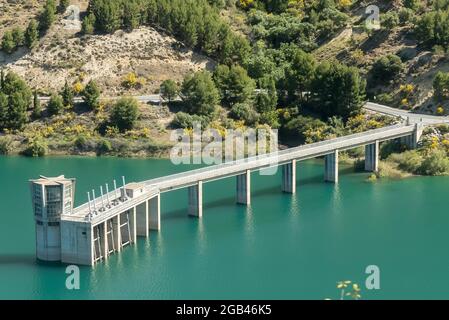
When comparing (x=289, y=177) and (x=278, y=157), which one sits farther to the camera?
(x=289, y=177)

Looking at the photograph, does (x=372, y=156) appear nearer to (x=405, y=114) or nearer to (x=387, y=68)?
(x=405, y=114)

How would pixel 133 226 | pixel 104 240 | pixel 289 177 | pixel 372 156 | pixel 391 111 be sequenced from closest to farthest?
pixel 104 240, pixel 133 226, pixel 289 177, pixel 372 156, pixel 391 111

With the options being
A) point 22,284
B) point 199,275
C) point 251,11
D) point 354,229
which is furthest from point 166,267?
point 251,11

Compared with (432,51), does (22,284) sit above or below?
below

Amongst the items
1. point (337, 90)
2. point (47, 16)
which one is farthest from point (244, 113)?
point (47, 16)

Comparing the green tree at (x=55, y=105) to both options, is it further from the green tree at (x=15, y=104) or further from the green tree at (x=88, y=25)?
the green tree at (x=88, y=25)

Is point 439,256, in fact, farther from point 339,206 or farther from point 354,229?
point 339,206

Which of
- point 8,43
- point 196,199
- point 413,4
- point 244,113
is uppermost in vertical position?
point 413,4

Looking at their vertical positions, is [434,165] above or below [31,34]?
below
